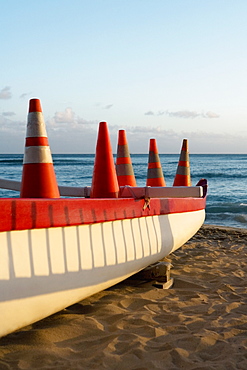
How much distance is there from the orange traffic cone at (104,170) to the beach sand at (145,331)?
102 centimetres

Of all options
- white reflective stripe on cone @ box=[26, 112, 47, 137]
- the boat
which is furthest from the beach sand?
white reflective stripe on cone @ box=[26, 112, 47, 137]

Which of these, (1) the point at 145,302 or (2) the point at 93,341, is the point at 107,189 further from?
(2) the point at 93,341

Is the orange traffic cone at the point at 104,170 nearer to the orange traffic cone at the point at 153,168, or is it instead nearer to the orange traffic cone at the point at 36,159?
the orange traffic cone at the point at 36,159

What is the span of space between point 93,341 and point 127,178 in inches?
127

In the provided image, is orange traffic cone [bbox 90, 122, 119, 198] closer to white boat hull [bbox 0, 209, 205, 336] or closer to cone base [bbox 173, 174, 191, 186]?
white boat hull [bbox 0, 209, 205, 336]

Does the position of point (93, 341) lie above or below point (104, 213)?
below

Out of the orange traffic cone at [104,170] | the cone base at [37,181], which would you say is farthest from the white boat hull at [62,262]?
the cone base at [37,181]

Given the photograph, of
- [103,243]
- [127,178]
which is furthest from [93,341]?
[127,178]

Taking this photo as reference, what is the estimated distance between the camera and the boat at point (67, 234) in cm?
263

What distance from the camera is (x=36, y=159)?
3.41 metres

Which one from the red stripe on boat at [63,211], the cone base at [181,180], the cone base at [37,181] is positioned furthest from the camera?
the cone base at [181,180]

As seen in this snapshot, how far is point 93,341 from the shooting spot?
289cm

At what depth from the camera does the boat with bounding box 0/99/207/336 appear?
2.63 m

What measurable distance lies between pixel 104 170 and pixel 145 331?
1615mm
